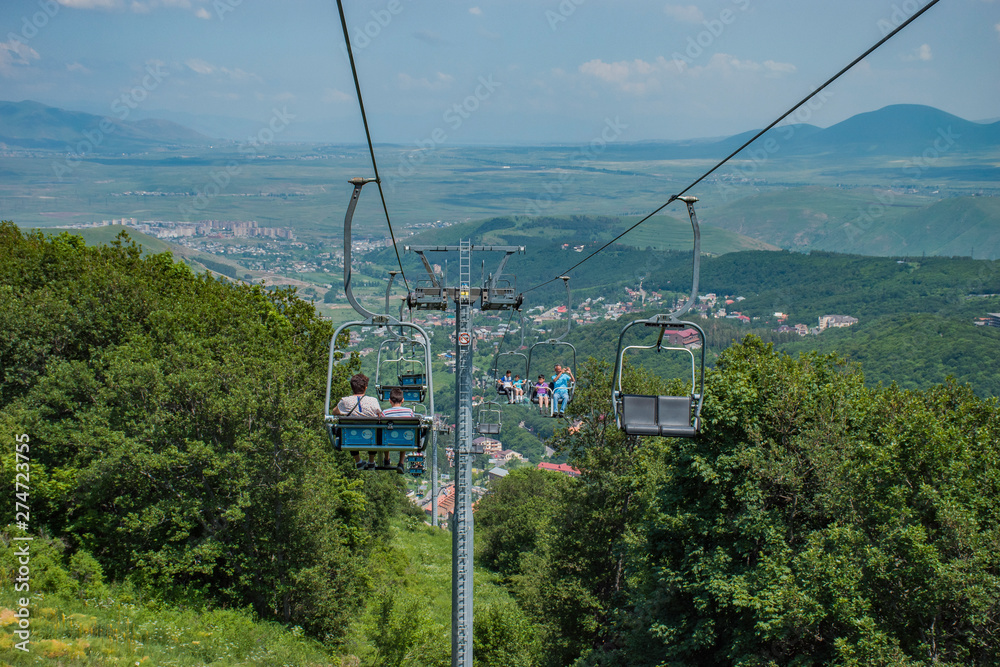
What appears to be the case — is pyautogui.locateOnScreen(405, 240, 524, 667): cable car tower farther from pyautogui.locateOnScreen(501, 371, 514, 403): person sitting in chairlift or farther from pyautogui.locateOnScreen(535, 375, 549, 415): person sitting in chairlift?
pyautogui.locateOnScreen(501, 371, 514, 403): person sitting in chairlift

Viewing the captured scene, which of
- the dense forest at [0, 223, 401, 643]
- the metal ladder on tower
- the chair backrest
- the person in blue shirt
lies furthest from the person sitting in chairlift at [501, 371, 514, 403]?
the chair backrest

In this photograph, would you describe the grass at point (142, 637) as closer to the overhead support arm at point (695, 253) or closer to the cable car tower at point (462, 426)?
the cable car tower at point (462, 426)

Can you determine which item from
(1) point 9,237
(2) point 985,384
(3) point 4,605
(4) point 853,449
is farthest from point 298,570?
(2) point 985,384

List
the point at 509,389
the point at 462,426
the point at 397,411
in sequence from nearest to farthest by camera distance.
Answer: the point at 397,411 < the point at 462,426 < the point at 509,389

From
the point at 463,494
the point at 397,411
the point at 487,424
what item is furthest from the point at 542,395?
the point at 397,411

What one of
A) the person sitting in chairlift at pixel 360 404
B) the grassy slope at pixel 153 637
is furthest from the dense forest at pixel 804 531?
the person sitting in chairlift at pixel 360 404

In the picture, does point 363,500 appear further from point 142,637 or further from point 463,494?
point 142,637
